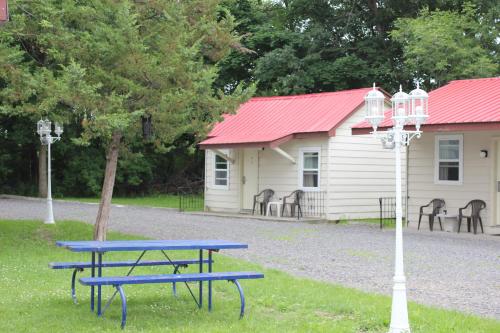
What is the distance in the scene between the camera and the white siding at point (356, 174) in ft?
71.8

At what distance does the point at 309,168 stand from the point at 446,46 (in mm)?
9844

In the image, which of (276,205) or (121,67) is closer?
(121,67)

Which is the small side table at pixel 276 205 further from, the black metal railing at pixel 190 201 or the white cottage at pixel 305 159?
the black metal railing at pixel 190 201

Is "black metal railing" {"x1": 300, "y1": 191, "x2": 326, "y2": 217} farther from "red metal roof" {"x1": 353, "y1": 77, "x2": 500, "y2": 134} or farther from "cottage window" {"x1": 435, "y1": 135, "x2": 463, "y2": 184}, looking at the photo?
"cottage window" {"x1": 435, "y1": 135, "x2": 463, "y2": 184}

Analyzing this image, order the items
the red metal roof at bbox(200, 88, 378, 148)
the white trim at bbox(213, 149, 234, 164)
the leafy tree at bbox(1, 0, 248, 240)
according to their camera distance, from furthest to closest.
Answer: the white trim at bbox(213, 149, 234, 164), the red metal roof at bbox(200, 88, 378, 148), the leafy tree at bbox(1, 0, 248, 240)

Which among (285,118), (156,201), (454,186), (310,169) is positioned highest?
(285,118)

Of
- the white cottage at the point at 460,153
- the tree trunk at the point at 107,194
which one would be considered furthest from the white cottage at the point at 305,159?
the tree trunk at the point at 107,194

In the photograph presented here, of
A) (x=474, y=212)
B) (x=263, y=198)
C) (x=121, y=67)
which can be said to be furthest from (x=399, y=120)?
(x=263, y=198)

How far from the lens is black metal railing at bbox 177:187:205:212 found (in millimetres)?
27250

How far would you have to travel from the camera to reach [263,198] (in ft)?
77.7

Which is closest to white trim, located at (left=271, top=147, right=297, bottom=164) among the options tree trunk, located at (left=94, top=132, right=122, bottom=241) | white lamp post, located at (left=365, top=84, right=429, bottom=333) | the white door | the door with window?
the white door

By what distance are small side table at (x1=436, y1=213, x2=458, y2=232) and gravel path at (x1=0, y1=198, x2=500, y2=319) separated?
0.34 meters

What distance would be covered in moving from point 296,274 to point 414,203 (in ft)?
27.9

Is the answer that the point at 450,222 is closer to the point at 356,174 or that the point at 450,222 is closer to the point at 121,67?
the point at 356,174
